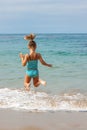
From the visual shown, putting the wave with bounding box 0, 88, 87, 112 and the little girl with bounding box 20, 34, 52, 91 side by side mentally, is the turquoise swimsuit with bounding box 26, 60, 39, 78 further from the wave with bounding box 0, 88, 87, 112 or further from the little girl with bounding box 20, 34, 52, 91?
the wave with bounding box 0, 88, 87, 112

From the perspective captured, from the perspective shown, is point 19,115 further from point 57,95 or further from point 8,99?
point 57,95

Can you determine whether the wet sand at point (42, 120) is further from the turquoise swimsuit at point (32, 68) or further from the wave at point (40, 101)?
the turquoise swimsuit at point (32, 68)

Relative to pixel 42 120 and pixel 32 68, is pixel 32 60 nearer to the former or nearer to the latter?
pixel 32 68

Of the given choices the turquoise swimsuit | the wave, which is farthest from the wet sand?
the turquoise swimsuit

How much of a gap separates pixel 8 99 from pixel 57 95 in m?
1.57

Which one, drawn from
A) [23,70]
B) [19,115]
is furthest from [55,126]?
[23,70]

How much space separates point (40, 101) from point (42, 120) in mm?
2553

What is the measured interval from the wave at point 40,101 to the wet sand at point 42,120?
24.0 inches

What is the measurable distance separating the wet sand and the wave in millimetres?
610

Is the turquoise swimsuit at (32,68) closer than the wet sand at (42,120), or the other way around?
the wet sand at (42,120)

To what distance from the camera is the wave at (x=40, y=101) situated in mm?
9883

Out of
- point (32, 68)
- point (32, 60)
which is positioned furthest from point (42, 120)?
point (32, 60)

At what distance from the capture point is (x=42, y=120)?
8391 millimetres

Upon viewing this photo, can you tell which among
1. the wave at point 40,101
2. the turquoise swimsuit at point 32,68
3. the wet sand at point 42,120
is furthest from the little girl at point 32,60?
the wave at point 40,101
